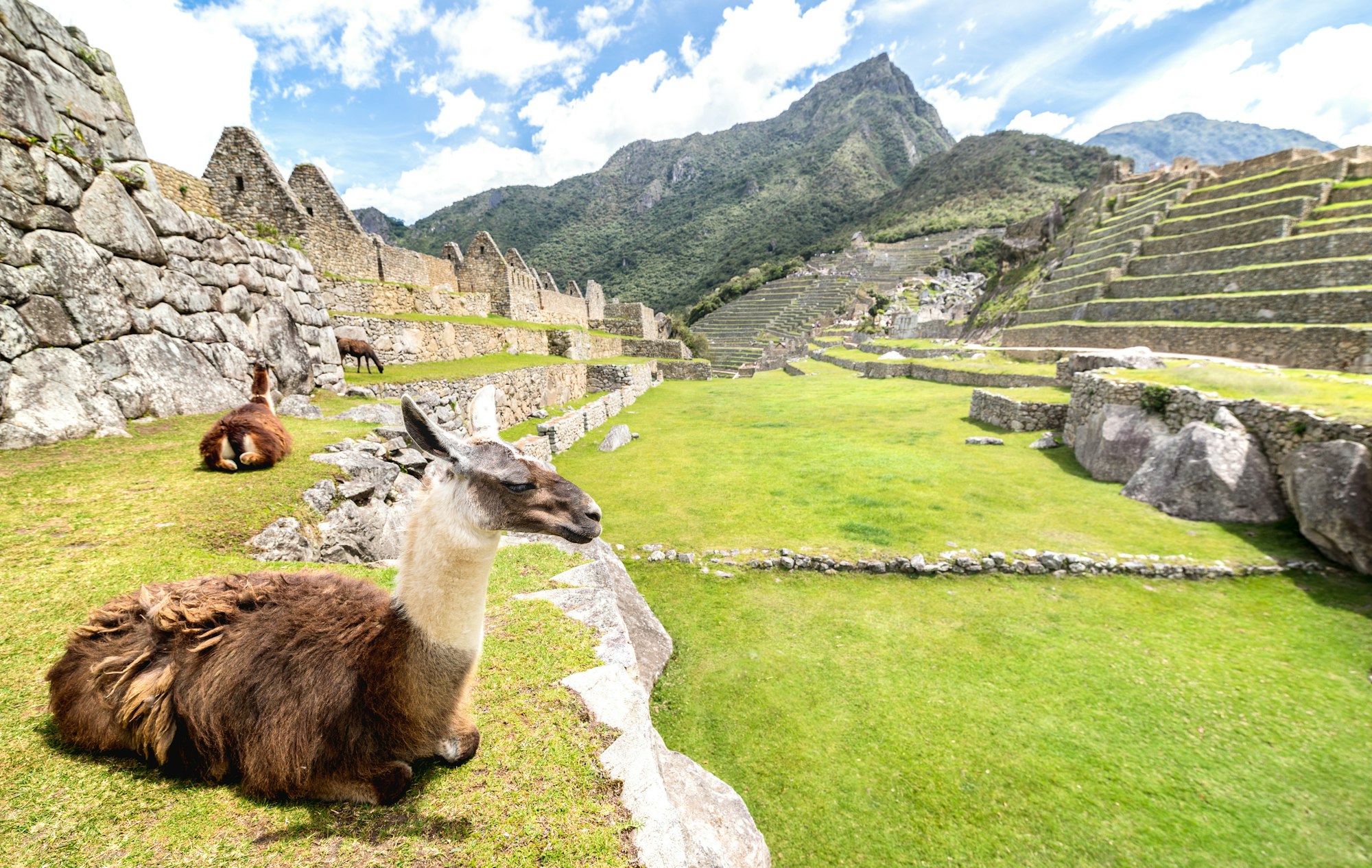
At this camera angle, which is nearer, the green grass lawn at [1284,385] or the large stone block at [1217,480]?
the green grass lawn at [1284,385]

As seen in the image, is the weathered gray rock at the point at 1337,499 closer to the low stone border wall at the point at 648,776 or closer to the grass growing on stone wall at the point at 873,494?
the grass growing on stone wall at the point at 873,494

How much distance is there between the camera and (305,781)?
190 cm

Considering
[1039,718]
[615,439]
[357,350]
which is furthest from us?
[615,439]

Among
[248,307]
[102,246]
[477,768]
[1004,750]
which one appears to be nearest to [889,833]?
[1004,750]

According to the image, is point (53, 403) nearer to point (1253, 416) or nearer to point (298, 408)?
point (298, 408)

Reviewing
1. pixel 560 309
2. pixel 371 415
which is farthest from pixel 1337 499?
pixel 560 309

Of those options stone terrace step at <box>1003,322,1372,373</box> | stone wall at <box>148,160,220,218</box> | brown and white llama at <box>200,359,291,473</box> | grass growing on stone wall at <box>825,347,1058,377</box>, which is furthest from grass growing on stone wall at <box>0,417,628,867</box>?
stone terrace step at <box>1003,322,1372,373</box>

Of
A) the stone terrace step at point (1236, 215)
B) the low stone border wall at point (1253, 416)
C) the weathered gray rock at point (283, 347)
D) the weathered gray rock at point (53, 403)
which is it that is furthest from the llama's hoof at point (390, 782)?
the stone terrace step at point (1236, 215)

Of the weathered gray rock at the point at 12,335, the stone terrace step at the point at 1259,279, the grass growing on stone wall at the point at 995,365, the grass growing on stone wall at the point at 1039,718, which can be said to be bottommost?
the grass growing on stone wall at the point at 1039,718

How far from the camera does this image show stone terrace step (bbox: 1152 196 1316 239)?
50.1ft

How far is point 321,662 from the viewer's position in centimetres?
197

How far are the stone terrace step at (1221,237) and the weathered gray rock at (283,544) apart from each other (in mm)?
25543

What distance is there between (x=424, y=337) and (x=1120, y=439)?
15.6m

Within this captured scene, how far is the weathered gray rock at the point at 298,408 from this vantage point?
7.48 metres
